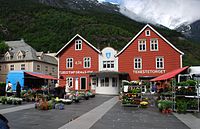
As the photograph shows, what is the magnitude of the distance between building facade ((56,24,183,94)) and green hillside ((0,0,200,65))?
135ft

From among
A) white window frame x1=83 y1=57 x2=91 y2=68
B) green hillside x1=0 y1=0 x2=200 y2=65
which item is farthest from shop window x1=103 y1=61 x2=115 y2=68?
green hillside x1=0 y1=0 x2=200 y2=65

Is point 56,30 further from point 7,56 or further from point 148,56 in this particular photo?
point 148,56

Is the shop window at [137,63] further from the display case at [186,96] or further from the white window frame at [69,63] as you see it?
the display case at [186,96]

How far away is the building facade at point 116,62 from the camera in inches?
1586

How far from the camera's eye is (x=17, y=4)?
399 feet

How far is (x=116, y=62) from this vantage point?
42406 mm

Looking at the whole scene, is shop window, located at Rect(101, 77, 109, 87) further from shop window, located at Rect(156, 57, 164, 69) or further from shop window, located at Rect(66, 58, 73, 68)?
shop window, located at Rect(156, 57, 164, 69)

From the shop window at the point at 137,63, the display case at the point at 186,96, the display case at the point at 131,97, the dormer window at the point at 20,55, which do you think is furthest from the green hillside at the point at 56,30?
the display case at the point at 186,96

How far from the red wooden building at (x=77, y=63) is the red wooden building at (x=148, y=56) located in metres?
4.34

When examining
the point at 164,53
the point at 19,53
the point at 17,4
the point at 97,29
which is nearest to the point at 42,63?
the point at 19,53

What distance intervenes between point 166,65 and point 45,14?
76.2 meters

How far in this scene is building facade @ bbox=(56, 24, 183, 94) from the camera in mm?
40281

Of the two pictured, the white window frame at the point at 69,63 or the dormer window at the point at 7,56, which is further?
the dormer window at the point at 7,56

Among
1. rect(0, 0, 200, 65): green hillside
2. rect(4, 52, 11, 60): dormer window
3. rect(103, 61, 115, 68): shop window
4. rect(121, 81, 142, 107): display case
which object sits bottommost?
rect(121, 81, 142, 107): display case
